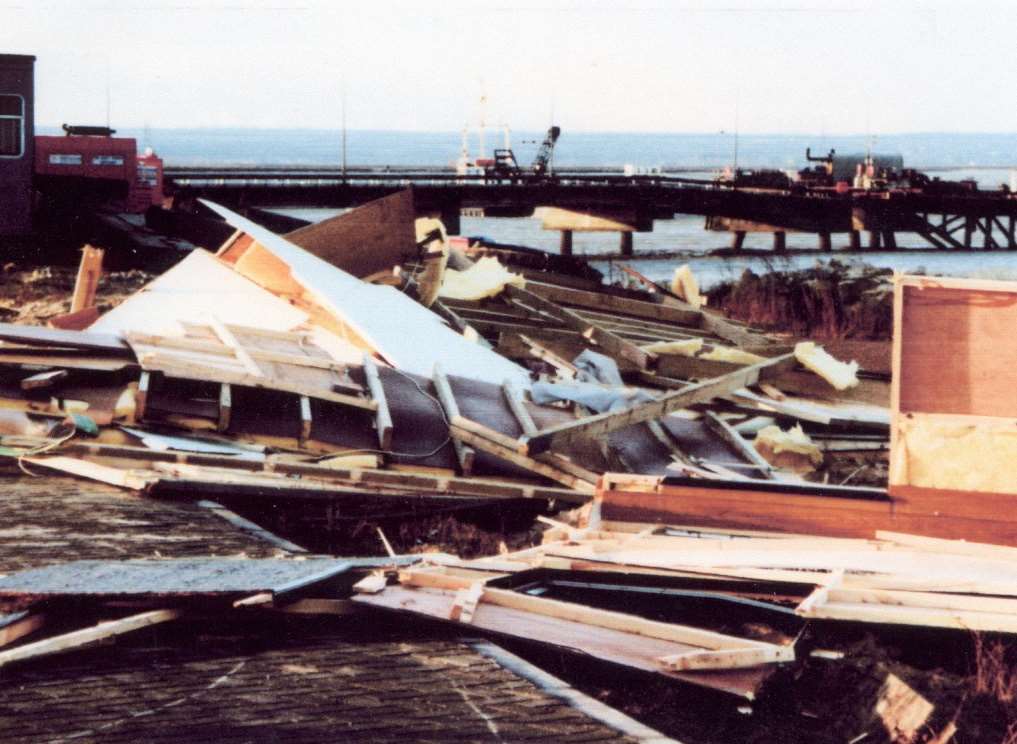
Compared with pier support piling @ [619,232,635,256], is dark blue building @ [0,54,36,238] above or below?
above

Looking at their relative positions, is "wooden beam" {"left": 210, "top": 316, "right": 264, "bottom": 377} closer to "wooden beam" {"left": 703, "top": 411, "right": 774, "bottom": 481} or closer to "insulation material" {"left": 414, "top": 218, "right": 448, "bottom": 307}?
"insulation material" {"left": 414, "top": 218, "right": 448, "bottom": 307}

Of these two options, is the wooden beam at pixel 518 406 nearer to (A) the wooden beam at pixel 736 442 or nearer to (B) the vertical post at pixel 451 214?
(A) the wooden beam at pixel 736 442

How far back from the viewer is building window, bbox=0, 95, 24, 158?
29.0 m

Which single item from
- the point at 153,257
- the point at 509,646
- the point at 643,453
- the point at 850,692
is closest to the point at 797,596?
the point at 850,692

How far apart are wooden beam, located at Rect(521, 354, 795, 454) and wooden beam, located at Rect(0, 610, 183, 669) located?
568cm

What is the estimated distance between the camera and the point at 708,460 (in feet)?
45.5

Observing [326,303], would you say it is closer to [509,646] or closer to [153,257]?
[509,646]

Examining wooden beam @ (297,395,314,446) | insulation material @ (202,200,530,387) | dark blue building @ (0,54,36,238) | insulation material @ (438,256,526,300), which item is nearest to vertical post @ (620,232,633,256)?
dark blue building @ (0,54,36,238)

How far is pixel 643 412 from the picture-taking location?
13125mm

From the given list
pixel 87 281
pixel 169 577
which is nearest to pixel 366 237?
pixel 87 281

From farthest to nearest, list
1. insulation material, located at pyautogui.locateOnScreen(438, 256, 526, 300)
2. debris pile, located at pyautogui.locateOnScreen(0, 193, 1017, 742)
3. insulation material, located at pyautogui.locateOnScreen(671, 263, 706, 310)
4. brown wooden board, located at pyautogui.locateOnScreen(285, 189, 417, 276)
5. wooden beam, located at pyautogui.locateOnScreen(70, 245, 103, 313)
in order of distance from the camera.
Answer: insulation material, located at pyautogui.locateOnScreen(671, 263, 706, 310) < insulation material, located at pyautogui.locateOnScreen(438, 256, 526, 300) < brown wooden board, located at pyautogui.locateOnScreen(285, 189, 417, 276) < wooden beam, located at pyautogui.locateOnScreen(70, 245, 103, 313) < debris pile, located at pyautogui.locateOnScreen(0, 193, 1017, 742)

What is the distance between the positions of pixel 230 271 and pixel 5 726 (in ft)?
35.8

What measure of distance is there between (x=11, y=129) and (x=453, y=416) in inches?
776

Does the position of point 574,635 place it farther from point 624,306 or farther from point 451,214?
point 451,214
